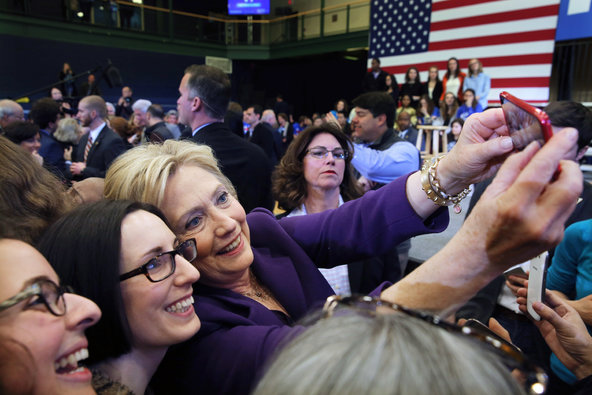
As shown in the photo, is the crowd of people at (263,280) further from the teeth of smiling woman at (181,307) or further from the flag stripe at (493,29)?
the flag stripe at (493,29)

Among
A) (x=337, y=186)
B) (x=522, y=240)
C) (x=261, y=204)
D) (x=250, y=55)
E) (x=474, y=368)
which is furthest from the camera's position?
(x=250, y=55)

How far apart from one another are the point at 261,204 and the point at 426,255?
1.29 m

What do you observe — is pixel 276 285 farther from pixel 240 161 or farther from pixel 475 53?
pixel 475 53

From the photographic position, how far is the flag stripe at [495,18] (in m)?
7.31

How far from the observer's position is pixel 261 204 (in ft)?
9.73

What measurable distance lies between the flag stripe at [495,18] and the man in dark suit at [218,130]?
24.6ft

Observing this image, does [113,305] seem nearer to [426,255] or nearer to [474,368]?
[474,368]

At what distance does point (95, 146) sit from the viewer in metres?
3.69

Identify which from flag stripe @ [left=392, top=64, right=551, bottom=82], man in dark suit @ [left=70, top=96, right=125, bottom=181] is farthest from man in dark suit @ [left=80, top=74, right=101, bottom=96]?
flag stripe @ [left=392, top=64, right=551, bottom=82]

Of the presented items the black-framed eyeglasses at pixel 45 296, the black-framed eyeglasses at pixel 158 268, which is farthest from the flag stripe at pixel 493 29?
the black-framed eyeglasses at pixel 45 296

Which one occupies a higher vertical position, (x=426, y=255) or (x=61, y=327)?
(x=61, y=327)

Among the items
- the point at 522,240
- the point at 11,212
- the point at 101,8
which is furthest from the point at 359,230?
the point at 101,8

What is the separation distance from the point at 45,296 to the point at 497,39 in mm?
9507

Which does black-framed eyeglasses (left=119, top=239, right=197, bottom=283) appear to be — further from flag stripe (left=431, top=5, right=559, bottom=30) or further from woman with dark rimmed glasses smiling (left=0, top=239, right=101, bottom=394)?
flag stripe (left=431, top=5, right=559, bottom=30)
